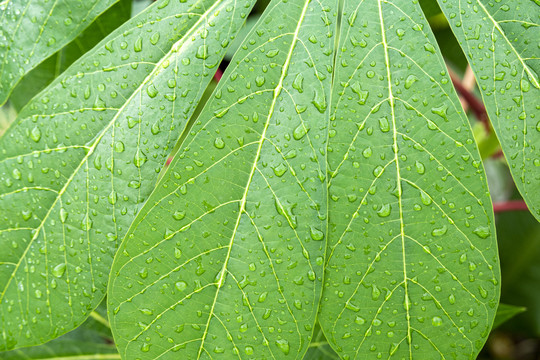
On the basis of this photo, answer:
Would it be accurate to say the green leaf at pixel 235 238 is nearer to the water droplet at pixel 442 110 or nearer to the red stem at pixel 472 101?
the water droplet at pixel 442 110

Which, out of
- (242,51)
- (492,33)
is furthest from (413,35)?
(242,51)

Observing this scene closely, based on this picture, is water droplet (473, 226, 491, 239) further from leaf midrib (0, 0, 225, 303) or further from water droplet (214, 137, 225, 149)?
leaf midrib (0, 0, 225, 303)

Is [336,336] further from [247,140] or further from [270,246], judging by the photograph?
[247,140]

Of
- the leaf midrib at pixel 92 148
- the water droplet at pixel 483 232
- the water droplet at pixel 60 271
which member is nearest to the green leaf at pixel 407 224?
the water droplet at pixel 483 232

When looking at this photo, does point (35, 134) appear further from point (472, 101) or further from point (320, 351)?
point (472, 101)

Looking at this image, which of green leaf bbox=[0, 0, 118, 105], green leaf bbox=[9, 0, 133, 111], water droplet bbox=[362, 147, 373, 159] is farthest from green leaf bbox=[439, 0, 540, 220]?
green leaf bbox=[9, 0, 133, 111]

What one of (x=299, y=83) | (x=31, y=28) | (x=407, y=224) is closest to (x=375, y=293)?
(x=407, y=224)
